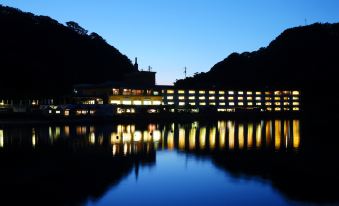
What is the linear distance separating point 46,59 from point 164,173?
67.7 m

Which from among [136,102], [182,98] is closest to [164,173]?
[136,102]

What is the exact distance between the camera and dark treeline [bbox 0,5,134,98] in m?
61.9

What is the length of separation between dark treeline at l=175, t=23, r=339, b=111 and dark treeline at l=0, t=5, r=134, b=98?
80.6 feet

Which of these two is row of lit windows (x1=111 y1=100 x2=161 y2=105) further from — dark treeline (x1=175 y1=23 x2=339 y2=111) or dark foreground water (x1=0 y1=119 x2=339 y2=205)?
dark treeline (x1=175 y1=23 x2=339 y2=111)

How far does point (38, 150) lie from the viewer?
79.3ft

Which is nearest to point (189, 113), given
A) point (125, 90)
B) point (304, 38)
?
point (125, 90)

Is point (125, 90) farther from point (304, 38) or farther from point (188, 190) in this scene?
point (304, 38)

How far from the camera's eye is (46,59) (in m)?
79.6

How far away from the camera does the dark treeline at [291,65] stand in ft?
348

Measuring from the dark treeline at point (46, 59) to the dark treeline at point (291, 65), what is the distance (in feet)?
80.6

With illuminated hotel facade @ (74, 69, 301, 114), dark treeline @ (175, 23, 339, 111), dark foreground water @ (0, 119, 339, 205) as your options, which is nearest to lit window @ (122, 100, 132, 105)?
illuminated hotel facade @ (74, 69, 301, 114)

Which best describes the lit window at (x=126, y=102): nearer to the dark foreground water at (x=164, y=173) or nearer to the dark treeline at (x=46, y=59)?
the dark treeline at (x=46, y=59)

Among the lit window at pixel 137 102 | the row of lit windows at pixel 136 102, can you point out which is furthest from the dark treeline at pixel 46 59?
the lit window at pixel 137 102

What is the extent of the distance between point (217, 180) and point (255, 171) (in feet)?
8.54
